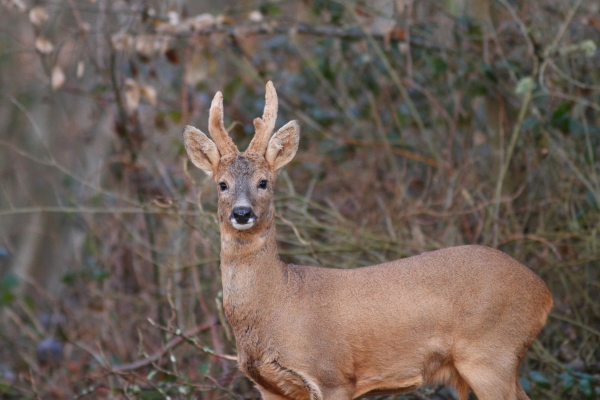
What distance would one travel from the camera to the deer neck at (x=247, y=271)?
4934 millimetres

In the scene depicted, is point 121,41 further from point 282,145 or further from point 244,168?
point 244,168

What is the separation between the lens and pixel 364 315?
16.1 feet

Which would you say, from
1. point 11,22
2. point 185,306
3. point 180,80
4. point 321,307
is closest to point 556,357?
point 321,307

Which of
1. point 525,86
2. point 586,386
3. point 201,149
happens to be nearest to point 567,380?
point 586,386

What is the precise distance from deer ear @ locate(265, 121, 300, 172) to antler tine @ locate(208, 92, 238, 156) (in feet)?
0.79

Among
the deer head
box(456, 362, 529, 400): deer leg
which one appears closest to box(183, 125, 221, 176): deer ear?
the deer head

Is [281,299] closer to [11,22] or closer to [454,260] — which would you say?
[454,260]

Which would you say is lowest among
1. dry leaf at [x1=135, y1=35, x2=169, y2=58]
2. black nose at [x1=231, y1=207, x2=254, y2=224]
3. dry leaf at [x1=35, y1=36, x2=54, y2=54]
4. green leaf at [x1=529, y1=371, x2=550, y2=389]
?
green leaf at [x1=529, y1=371, x2=550, y2=389]

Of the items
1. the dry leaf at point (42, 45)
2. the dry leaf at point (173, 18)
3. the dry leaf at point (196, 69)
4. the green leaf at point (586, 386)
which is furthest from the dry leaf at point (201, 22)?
the green leaf at point (586, 386)

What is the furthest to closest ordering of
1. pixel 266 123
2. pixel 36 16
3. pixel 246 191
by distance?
1. pixel 36 16
2. pixel 266 123
3. pixel 246 191

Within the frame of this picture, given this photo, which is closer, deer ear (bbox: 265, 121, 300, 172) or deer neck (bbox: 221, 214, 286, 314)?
deer neck (bbox: 221, 214, 286, 314)

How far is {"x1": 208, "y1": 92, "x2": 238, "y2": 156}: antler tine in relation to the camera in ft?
16.5

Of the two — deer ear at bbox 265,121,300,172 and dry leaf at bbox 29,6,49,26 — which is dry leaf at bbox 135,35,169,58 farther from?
deer ear at bbox 265,121,300,172

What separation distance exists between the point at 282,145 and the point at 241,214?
2.31 ft
